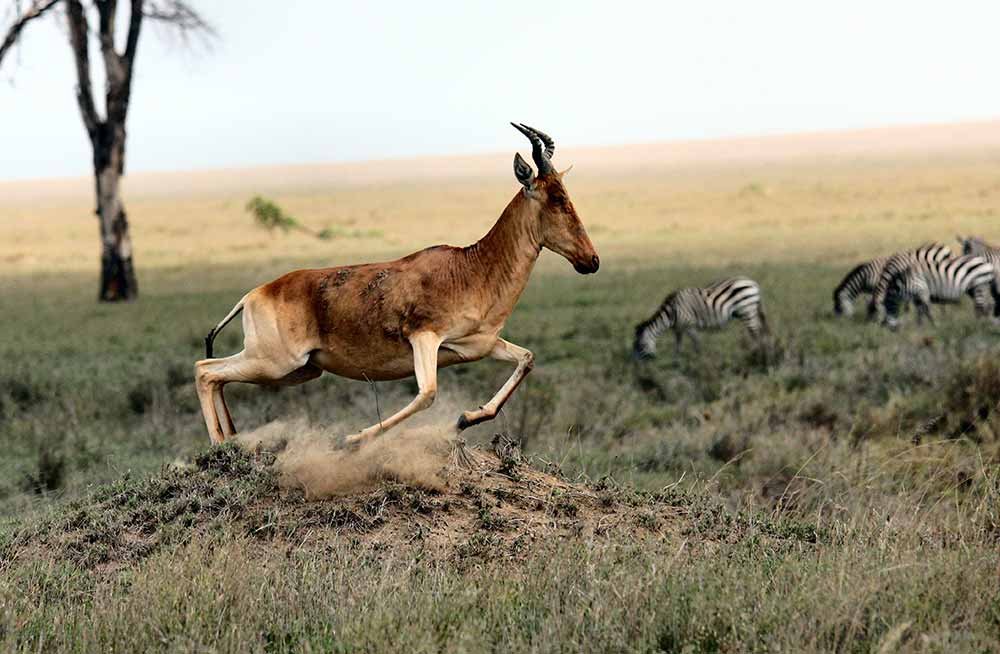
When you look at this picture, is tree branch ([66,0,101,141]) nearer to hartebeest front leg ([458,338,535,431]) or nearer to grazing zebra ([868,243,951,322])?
grazing zebra ([868,243,951,322])

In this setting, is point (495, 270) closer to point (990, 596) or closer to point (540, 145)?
Result: point (540, 145)

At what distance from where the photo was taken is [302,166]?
508 ft

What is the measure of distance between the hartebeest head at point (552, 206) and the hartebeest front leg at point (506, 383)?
0.59 meters

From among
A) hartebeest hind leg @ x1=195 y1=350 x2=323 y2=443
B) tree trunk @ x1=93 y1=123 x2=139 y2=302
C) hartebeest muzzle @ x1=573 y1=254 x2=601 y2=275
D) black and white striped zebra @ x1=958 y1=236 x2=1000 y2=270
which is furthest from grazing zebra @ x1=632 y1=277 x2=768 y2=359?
tree trunk @ x1=93 y1=123 x2=139 y2=302

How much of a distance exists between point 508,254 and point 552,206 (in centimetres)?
40

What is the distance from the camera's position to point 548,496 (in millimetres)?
8312

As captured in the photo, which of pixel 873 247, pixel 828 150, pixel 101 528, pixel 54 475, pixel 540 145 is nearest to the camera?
pixel 540 145

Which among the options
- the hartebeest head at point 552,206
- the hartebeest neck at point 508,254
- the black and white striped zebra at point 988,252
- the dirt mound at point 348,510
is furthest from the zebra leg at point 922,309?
the hartebeest head at point 552,206

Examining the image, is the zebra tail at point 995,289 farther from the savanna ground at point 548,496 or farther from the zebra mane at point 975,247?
the zebra mane at point 975,247

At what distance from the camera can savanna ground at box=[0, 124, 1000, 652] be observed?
591 cm

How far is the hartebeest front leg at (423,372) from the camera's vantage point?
22.6 ft

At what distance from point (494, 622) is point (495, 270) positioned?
2.08 meters

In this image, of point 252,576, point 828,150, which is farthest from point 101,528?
point 828,150

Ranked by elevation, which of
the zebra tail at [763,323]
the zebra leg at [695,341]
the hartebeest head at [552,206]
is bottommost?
the zebra leg at [695,341]
